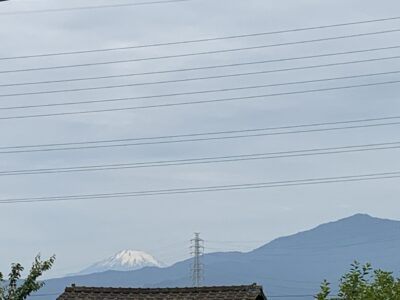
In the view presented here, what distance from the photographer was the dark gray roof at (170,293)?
47.9 metres

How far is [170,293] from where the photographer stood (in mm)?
49219

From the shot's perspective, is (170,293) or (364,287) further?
(170,293)

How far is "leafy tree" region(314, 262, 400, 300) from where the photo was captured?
94.5 feet

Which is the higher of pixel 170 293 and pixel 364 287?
pixel 170 293

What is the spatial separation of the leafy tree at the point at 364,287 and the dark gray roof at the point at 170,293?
17.5 metres

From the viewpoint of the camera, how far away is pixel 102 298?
4906cm

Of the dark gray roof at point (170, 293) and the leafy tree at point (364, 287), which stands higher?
the dark gray roof at point (170, 293)

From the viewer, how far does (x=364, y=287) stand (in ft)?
95.8

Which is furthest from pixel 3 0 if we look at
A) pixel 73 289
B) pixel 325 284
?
pixel 73 289

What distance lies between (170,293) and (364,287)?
20.9m

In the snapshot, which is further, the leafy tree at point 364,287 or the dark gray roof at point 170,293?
the dark gray roof at point 170,293

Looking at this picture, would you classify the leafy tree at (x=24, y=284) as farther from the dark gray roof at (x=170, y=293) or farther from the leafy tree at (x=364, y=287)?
the leafy tree at (x=364, y=287)

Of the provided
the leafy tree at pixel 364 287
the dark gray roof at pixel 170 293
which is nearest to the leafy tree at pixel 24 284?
the dark gray roof at pixel 170 293

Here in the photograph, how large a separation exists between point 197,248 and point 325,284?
13523cm
